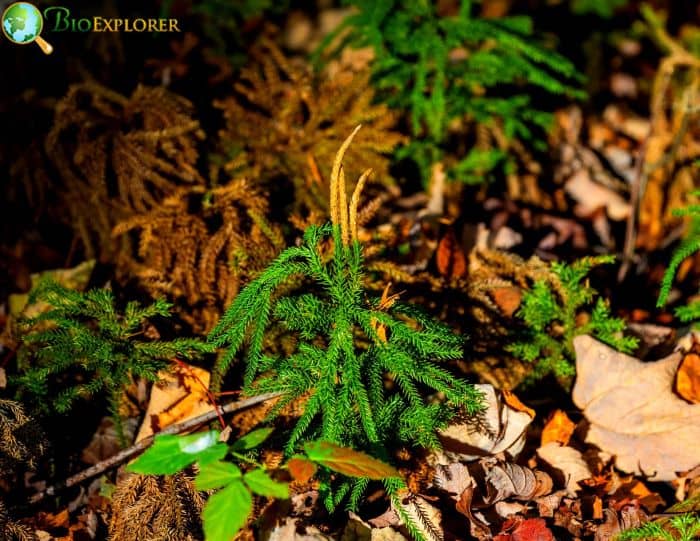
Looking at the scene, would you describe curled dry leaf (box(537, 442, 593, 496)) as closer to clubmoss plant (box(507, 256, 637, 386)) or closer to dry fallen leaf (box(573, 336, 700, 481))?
dry fallen leaf (box(573, 336, 700, 481))

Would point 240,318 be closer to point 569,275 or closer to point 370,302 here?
point 370,302

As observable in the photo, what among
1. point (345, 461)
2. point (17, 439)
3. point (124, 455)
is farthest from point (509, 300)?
point (17, 439)

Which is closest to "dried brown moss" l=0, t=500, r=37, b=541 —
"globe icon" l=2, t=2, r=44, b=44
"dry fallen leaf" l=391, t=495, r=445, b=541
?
"dry fallen leaf" l=391, t=495, r=445, b=541

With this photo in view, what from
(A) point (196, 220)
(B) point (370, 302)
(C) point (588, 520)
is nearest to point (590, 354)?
(C) point (588, 520)

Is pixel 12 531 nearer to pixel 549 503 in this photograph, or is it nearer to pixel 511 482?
pixel 511 482

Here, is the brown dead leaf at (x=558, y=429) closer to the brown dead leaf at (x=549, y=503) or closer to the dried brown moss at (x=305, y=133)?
the brown dead leaf at (x=549, y=503)
